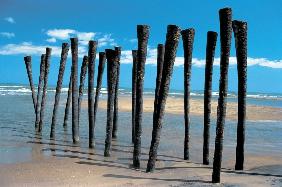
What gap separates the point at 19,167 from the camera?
33.0 feet

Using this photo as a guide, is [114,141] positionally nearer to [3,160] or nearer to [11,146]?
[11,146]

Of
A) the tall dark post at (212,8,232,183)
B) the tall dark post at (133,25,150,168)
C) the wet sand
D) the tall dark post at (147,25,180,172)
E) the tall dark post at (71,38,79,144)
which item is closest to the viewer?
the tall dark post at (212,8,232,183)

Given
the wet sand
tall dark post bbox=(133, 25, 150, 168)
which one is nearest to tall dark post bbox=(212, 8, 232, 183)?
tall dark post bbox=(133, 25, 150, 168)

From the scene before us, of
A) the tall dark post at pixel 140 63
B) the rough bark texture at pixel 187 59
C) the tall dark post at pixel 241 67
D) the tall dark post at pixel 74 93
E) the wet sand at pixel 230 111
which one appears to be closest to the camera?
the tall dark post at pixel 241 67

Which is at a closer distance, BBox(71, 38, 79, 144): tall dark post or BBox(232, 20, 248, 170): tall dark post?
BBox(232, 20, 248, 170): tall dark post

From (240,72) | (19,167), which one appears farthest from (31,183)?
(240,72)

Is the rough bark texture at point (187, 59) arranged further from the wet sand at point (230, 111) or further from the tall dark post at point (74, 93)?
the wet sand at point (230, 111)

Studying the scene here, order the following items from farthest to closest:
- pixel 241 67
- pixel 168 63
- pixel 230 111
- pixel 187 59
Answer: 1. pixel 230 111
2. pixel 187 59
3. pixel 241 67
4. pixel 168 63

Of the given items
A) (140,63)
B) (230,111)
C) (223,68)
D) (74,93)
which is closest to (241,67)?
(223,68)

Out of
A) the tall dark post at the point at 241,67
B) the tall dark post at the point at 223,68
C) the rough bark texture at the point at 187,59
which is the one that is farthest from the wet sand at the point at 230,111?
the tall dark post at the point at 223,68

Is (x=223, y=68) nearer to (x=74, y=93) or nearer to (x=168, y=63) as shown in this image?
(x=168, y=63)

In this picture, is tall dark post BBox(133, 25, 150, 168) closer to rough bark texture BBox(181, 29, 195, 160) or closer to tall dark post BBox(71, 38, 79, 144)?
rough bark texture BBox(181, 29, 195, 160)

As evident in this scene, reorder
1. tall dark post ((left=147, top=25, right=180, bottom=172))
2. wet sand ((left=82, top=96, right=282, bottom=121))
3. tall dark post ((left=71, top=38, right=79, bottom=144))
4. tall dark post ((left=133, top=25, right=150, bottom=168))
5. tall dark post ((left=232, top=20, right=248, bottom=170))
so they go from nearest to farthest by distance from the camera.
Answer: tall dark post ((left=147, top=25, right=180, bottom=172)) < tall dark post ((left=232, top=20, right=248, bottom=170)) < tall dark post ((left=133, top=25, right=150, bottom=168)) < tall dark post ((left=71, top=38, right=79, bottom=144)) < wet sand ((left=82, top=96, right=282, bottom=121))

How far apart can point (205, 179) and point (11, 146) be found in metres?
6.69
